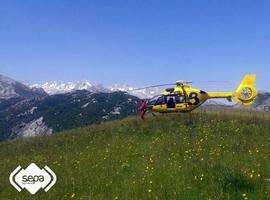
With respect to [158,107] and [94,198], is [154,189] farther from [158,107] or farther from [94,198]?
[158,107]

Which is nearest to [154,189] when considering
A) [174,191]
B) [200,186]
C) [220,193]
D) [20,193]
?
[174,191]

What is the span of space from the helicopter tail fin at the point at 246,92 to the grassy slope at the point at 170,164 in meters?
7.84

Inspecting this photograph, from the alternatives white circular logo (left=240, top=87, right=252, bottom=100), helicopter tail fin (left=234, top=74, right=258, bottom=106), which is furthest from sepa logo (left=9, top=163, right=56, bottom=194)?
white circular logo (left=240, top=87, right=252, bottom=100)

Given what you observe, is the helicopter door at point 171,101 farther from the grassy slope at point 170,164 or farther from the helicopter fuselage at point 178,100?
the grassy slope at point 170,164

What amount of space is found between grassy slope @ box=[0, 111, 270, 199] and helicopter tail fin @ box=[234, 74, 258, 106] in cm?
Answer: 784

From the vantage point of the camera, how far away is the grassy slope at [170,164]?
40.5 ft

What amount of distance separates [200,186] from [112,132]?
19165mm

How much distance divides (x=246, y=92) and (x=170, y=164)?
24930 millimetres

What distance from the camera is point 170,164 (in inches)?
615

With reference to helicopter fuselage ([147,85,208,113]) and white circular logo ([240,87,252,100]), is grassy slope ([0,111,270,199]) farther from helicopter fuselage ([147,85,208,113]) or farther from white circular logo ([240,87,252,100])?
white circular logo ([240,87,252,100])

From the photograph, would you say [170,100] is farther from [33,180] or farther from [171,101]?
[33,180]

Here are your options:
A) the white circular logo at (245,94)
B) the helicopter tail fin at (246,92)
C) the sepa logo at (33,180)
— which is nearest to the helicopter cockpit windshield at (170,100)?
the helicopter tail fin at (246,92)

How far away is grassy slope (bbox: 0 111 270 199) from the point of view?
12.3m

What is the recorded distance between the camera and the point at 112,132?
31.1 metres
